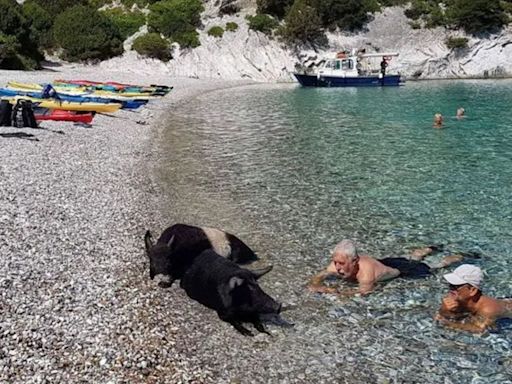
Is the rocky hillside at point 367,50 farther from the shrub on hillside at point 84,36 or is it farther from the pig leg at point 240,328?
the pig leg at point 240,328

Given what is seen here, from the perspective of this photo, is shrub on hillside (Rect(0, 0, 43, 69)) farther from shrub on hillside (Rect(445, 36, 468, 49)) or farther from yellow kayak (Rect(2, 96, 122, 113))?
shrub on hillside (Rect(445, 36, 468, 49))

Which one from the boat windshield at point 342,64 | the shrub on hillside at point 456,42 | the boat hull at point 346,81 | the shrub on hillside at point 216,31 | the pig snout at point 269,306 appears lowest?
the pig snout at point 269,306

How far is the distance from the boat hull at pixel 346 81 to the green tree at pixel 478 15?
17.6 m

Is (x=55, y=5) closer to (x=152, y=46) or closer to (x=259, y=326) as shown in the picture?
(x=152, y=46)

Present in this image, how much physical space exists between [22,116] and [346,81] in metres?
39.2

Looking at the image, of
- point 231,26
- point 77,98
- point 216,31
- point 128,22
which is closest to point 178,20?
point 216,31

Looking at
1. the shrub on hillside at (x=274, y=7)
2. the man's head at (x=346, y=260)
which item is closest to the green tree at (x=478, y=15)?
the shrub on hillside at (x=274, y=7)

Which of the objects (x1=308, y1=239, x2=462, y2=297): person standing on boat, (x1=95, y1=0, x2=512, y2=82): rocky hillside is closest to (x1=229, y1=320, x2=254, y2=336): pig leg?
(x1=308, y1=239, x2=462, y2=297): person standing on boat

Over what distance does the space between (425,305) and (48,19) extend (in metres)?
60.9

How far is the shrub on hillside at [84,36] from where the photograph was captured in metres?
55.8

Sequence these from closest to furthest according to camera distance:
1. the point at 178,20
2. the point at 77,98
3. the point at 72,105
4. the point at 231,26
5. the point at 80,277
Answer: the point at 80,277
the point at 72,105
the point at 77,98
the point at 178,20
the point at 231,26

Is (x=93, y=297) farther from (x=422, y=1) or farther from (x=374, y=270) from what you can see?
(x=422, y=1)

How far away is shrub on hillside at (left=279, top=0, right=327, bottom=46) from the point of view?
2475 inches

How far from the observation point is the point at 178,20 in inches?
2490
